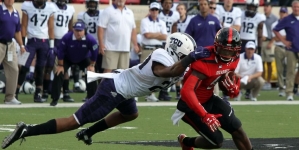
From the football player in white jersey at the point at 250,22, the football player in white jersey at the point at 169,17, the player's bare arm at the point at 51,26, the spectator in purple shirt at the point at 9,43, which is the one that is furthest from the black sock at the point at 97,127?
the football player in white jersey at the point at 250,22

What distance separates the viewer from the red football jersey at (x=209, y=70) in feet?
25.8

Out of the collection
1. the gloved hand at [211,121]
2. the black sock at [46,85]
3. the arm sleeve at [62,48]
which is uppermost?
the gloved hand at [211,121]

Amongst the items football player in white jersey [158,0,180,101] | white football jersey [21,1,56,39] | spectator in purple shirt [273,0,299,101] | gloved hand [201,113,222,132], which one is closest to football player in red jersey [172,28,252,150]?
gloved hand [201,113,222,132]

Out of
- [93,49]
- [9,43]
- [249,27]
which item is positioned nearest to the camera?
[9,43]

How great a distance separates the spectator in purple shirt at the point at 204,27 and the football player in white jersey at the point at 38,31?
2.51 meters

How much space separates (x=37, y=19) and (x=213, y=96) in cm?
724

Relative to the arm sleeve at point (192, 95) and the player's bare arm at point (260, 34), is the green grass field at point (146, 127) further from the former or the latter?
the player's bare arm at point (260, 34)

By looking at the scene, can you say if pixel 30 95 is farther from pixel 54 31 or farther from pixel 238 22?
pixel 238 22

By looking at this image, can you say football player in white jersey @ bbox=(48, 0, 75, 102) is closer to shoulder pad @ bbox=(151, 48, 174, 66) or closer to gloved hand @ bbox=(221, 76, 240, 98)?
shoulder pad @ bbox=(151, 48, 174, 66)

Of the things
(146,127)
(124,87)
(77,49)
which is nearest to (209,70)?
(124,87)

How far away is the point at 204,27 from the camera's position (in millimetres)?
14852

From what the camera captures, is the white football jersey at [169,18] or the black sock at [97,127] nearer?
the black sock at [97,127]

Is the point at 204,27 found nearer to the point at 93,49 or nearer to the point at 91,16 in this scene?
the point at 93,49

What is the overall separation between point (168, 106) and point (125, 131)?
3683 millimetres
